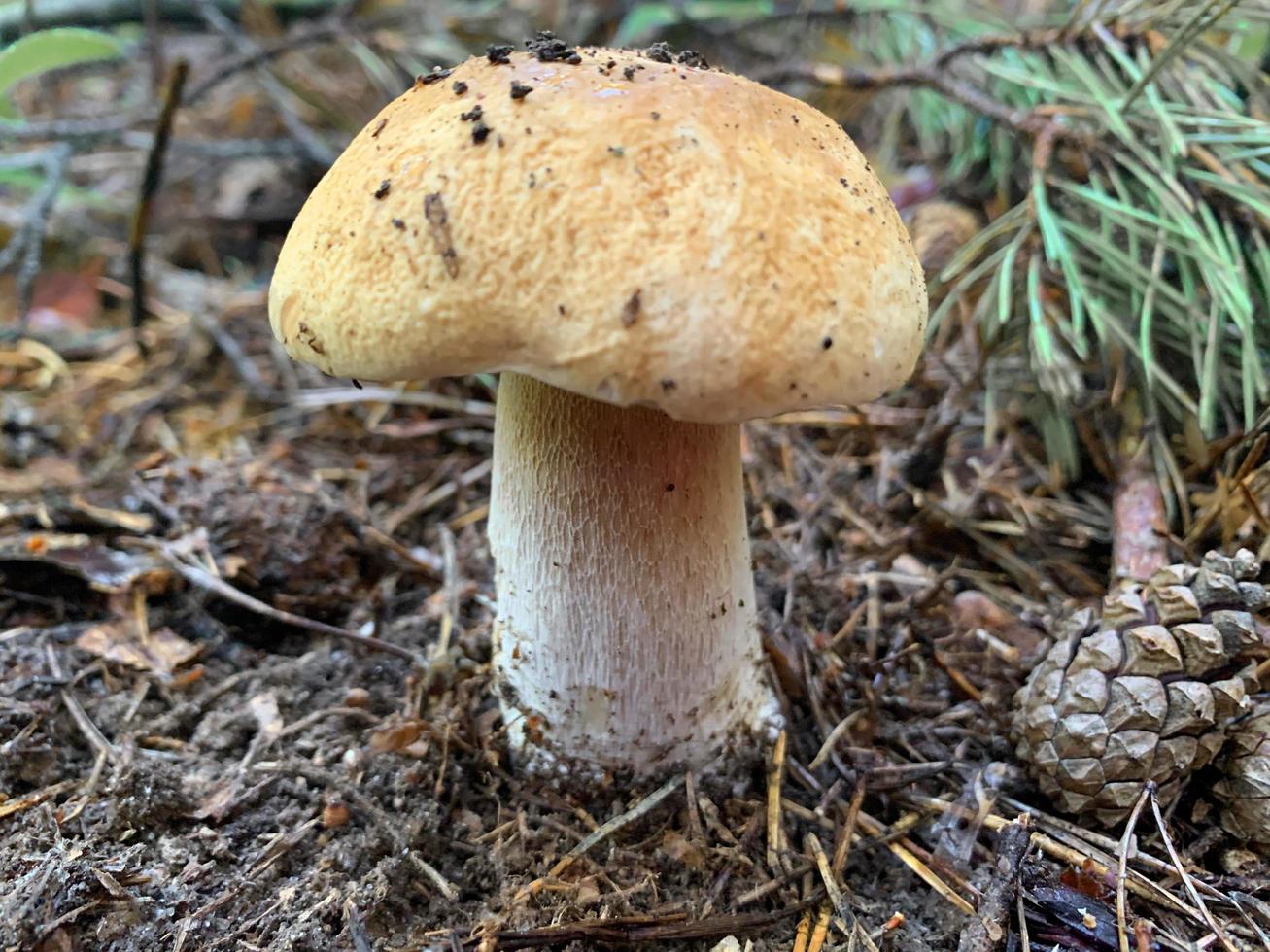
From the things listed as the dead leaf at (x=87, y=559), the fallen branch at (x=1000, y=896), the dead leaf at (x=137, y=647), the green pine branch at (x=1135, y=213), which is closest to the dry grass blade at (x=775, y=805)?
the fallen branch at (x=1000, y=896)

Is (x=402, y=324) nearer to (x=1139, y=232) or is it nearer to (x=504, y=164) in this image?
(x=504, y=164)

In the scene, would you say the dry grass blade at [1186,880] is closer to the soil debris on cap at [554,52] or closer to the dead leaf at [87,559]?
the soil debris on cap at [554,52]

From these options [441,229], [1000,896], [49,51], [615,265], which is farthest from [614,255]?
[49,51]

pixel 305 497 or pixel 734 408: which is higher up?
pixel 734 408

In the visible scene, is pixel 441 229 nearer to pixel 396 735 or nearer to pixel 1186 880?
pixel 396 735

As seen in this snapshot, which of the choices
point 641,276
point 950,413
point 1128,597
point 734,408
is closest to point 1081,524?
point 950,413
